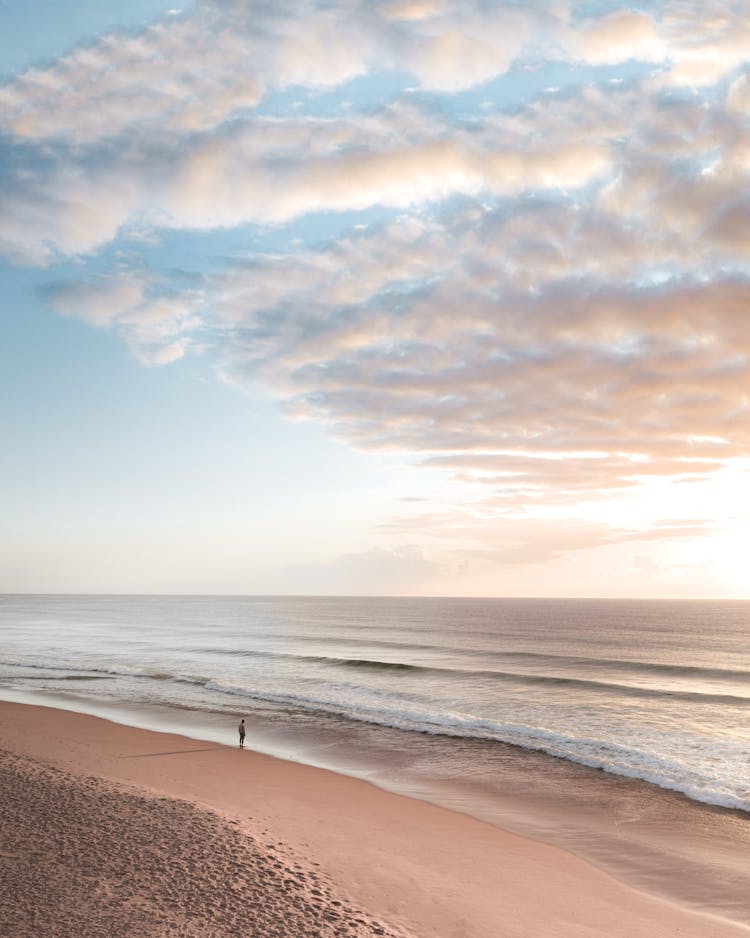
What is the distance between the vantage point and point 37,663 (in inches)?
2067

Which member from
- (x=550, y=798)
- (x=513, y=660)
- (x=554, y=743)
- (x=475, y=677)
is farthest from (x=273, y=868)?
(x=513, y=660)

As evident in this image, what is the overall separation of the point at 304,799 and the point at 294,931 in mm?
9240

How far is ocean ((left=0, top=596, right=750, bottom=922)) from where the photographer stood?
18391 mm

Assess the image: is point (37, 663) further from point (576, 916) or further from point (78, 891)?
point (576, 916)

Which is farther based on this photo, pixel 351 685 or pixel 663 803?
pixel 351 685

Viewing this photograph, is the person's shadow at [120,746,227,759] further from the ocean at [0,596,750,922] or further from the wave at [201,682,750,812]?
the wave at [201,682,750,812]

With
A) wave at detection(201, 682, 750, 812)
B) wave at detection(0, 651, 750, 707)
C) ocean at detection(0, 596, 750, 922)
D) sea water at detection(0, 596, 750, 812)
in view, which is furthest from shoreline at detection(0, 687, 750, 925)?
wave at detection(0, 651, 750, 707)

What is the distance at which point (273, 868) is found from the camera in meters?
13.2

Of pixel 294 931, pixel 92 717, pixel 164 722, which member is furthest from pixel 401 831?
pixel 92 717

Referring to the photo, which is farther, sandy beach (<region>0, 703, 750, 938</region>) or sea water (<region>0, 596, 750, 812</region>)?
sea water (<region>0, 596, 750, 812</region>)

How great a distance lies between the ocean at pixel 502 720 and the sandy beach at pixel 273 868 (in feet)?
6.17

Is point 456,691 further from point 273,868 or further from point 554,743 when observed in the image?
point 273,868

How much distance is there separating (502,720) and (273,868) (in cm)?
2085

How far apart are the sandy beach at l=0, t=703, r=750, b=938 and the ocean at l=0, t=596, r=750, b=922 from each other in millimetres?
1880
